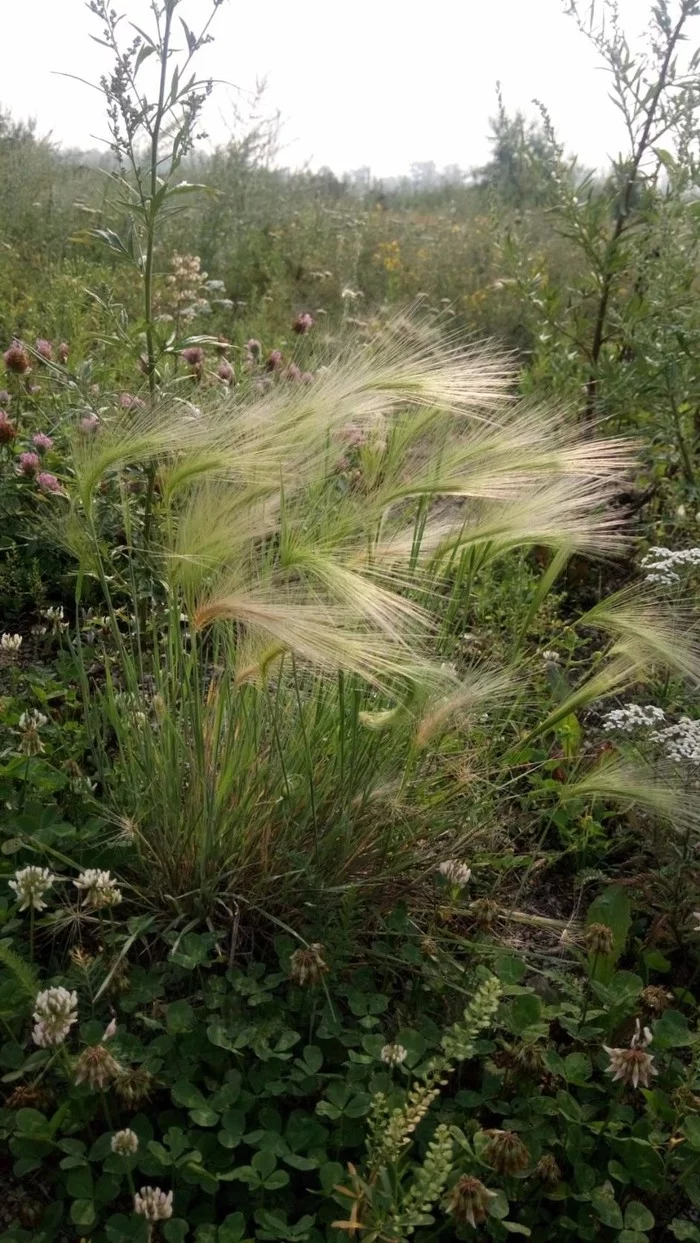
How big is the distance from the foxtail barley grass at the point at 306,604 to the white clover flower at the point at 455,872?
0.07 metres

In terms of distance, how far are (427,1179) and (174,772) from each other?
0.76m

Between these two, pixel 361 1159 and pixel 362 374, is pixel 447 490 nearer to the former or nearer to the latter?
pixel 362 374

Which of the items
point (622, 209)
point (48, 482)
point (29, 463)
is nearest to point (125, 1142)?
point (48, 482)

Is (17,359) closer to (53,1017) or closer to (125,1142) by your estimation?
(53,1017)

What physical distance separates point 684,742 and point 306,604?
77 cm

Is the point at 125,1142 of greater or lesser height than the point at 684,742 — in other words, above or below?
below

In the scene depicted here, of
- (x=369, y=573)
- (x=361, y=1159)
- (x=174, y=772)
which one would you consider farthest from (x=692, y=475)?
(x=361, y=1159)

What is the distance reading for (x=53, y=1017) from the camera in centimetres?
131

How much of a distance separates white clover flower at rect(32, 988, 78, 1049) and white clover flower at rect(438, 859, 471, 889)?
0.68m

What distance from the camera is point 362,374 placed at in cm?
182

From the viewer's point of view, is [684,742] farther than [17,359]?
No

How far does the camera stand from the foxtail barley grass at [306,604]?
160 cm

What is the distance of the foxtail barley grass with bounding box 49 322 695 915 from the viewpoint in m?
1.60

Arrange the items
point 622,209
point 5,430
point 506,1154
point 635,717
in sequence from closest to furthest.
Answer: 1. point 506,1154
2. point 635,717
3. point 5,430
4. point 622,209
